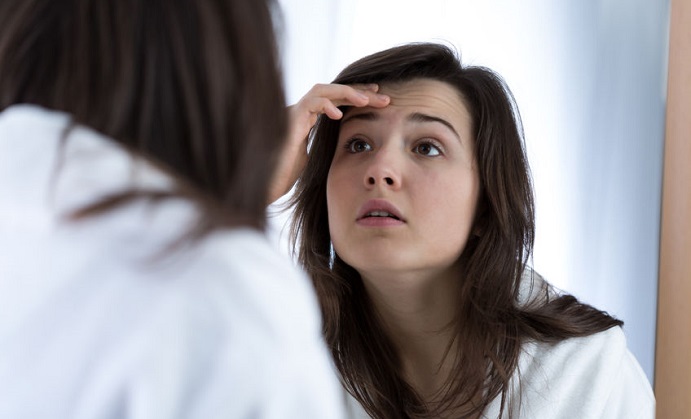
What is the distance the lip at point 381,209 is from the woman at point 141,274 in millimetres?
722

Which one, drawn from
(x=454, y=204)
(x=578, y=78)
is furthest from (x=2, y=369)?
(x=578, y=78)

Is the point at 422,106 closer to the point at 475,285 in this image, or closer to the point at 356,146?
the point at 356,146

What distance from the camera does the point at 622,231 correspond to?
75.6 inches

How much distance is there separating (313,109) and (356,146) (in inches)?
3.6

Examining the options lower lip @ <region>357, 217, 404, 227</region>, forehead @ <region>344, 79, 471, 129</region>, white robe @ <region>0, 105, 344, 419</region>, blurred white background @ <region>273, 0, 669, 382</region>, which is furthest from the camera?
blurred white background @ <region>273, 0, 669, 382</region>

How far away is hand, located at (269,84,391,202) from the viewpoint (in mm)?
1407

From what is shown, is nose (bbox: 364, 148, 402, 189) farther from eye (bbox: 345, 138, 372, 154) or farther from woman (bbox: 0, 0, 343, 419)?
woman (bbox: 0, 0, 343, 419)

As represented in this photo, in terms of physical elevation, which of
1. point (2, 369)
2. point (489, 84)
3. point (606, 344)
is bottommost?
point (606, 344)

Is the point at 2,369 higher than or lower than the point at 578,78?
lower

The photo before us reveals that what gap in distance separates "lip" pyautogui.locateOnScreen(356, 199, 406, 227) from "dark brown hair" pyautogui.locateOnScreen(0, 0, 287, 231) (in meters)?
0.69

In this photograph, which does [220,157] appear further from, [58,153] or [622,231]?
[622,231]

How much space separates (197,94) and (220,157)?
46 mm

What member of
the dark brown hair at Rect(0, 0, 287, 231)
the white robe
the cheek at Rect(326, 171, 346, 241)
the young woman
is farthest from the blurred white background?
the white robe

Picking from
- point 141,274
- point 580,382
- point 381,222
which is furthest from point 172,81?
point 580,382
